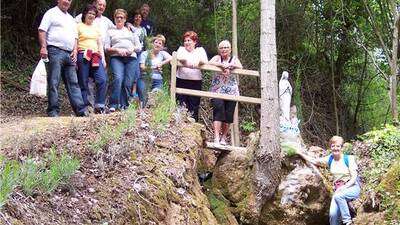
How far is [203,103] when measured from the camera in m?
14.3

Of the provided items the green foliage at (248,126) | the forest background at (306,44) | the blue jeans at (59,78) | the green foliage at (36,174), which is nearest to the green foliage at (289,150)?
the blue jeans at (59,78)

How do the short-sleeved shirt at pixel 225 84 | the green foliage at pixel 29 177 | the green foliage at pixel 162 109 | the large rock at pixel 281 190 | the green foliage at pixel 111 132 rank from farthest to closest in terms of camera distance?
the large rock at pixel 281 190 → the short-sleeved shirt at pixel 225 84 → the green foliage at pixel 162 109 → the green foliage at pixel 111 132 → the green foliage at pixel 29 177

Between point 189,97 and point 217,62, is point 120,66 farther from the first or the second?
point 217,62

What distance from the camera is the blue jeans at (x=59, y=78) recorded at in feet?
25.0

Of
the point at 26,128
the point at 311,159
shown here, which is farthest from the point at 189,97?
the point at 26,128

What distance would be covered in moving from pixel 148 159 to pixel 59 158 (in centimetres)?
120

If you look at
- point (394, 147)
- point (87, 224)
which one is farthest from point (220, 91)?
point (87, 224)

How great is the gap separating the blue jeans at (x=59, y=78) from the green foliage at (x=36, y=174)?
9.80ft

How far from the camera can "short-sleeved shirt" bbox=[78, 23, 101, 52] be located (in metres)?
8.09

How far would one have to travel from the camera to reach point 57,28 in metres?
7.61

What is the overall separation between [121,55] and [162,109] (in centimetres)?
132

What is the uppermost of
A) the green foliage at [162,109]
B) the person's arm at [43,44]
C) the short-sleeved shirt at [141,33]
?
the short-sleeved shirt at [141,33]

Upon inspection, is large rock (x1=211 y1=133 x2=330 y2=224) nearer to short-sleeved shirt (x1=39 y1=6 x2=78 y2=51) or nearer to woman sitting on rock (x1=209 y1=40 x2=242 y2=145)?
woman sitting on rock (x1=209 y1=40 x2=242 y2=145)

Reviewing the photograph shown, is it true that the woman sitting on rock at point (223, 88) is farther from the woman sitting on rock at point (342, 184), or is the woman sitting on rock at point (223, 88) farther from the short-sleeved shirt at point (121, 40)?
the woman sitting on rock at point (342, 184)
